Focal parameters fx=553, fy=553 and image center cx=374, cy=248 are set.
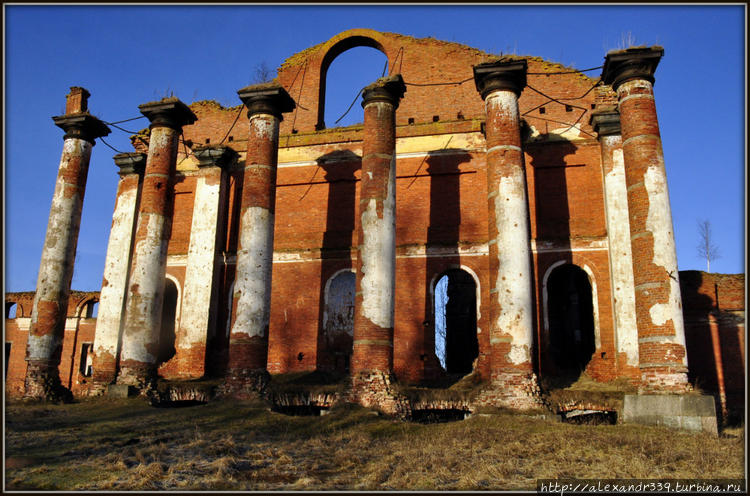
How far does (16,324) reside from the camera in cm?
2677

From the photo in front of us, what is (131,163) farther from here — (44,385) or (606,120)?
(606,120)

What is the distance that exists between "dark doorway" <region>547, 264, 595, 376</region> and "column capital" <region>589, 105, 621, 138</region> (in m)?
4.66

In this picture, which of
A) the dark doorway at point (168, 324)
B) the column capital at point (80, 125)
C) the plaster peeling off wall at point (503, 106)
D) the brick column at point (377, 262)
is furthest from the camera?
the dark doorway at point (168, 324)

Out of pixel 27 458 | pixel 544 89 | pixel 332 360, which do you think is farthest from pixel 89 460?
pixel 544 89

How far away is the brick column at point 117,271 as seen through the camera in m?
15.6

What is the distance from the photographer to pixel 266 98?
50.3 ft

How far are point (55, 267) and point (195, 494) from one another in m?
12.6

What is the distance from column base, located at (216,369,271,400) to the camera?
43.6 feet

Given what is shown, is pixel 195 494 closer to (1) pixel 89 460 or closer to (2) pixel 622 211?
(1) pixel 89 460

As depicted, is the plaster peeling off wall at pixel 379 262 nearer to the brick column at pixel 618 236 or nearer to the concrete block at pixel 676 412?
the concrete block at pixel 676 412

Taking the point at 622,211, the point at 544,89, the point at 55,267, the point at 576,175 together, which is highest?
the point at 544,89

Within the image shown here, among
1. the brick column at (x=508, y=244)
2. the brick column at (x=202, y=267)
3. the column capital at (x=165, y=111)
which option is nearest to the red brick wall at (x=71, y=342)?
the brick column at (x=202, y=267)

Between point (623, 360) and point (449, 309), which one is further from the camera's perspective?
point (449, 309)

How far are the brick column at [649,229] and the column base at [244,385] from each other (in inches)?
340
